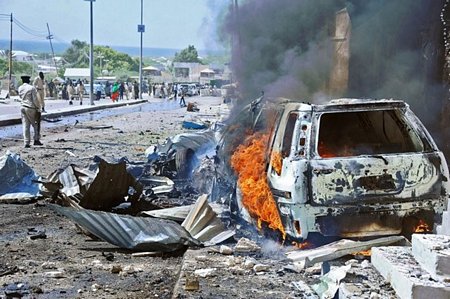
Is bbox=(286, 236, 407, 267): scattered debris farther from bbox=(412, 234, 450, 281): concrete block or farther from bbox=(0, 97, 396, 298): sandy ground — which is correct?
bbox=(412, 234, 450, 281): concrete block

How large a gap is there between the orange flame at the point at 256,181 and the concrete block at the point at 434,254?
2223 millimetres

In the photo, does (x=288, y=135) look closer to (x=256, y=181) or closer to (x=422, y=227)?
(x=256, y=181)

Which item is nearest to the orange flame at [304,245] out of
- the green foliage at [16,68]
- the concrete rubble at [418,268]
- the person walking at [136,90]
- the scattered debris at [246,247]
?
the scattered debris at [246,247]

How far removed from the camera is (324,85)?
51.6 ft

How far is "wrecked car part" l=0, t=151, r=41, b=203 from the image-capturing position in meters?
8.74

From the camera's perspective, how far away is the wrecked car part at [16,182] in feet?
28.7

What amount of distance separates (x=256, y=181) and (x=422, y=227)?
67.6 inches

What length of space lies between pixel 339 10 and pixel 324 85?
1.91 meters

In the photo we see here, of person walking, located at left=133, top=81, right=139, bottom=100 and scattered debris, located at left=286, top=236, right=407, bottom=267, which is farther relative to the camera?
person walking, located at left=133, top=81, right=139, bottom=100

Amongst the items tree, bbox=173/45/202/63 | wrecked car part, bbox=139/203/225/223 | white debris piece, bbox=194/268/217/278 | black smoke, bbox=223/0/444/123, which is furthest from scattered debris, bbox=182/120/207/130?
tree, bbox=173/45/202/63

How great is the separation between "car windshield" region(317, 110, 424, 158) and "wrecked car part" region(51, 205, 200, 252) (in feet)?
5.67

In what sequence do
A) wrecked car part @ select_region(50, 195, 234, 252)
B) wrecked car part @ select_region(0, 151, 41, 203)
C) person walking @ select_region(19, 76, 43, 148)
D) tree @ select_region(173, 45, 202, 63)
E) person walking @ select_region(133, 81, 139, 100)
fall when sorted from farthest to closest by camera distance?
1. tree @ select_region(173, 45, 202, 63)
2. person walking @ select_region(133, 81, 139, 100)
3. person walking @ select_region(19, 76, 43, 148)
4. wrecked car part @ select_region(0, 151, 41, 203)
5. wrecked car part @ select_region(50, 195, 234, 252)

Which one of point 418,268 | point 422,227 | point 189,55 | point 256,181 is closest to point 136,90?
point 256,181

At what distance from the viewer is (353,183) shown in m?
5.75
